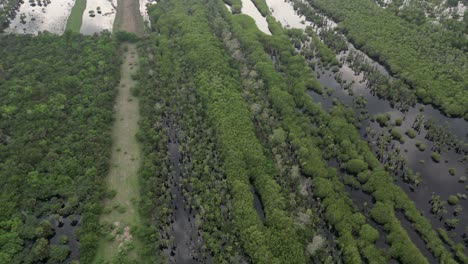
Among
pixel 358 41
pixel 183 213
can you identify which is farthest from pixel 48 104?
pixel 358 41

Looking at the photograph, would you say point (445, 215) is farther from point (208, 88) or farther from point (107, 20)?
point (107, 20)

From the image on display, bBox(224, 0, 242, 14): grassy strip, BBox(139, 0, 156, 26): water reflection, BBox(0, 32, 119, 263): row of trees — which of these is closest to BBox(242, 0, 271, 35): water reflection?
BBox(224, 0, 242, 14): grassy strip

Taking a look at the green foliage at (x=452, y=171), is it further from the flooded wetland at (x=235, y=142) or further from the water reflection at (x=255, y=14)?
the water reflection at (x=255, y=14)

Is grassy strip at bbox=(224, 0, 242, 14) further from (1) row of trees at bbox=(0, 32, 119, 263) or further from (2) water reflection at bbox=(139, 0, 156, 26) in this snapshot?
(1) row of trees at bbox=(0, 32, 119, 263)

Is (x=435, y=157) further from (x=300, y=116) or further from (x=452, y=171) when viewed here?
(x=300, y=116)

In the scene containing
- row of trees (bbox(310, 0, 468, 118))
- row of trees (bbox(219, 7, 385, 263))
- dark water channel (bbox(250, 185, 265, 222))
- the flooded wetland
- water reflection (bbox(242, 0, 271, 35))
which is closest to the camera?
the flooded wetland

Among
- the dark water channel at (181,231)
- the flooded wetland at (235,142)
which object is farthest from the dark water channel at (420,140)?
the dark water channel at (181,231)
